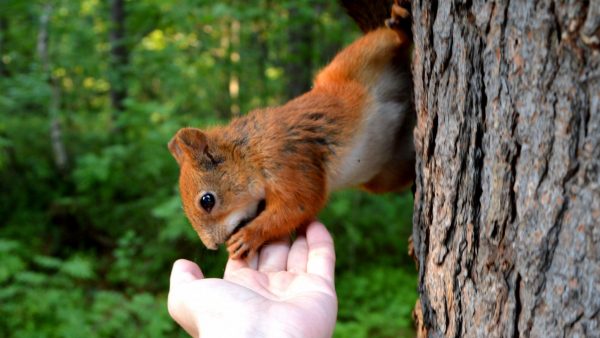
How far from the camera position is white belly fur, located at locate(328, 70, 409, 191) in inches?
92.4

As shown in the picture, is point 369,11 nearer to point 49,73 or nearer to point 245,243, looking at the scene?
point 245,243

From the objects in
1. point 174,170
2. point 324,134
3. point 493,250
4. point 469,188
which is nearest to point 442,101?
point 469,188

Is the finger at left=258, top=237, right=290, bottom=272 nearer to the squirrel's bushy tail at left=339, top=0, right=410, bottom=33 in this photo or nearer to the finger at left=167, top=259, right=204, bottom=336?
the finger at left=167, top=259, right=204, bottom=336

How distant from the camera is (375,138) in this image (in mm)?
2395

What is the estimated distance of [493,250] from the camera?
134cm

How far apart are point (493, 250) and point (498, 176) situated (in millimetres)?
193

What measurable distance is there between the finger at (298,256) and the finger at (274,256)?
0.14 feet

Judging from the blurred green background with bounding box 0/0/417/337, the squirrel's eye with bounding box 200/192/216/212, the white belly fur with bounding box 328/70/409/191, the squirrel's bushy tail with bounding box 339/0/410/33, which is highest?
the squirrel's bushy tail with bounding box 339/0/410/33

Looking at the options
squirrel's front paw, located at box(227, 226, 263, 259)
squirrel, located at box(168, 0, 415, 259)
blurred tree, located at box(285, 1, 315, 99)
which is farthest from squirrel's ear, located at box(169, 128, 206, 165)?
blurred tree, located at box(285, 1, 315, 99)

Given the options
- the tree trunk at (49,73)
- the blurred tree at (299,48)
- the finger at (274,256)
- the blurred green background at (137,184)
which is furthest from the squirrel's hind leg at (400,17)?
the tree trunk at (49,73)

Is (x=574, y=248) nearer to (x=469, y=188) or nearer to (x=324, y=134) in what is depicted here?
(x=469, y=188)

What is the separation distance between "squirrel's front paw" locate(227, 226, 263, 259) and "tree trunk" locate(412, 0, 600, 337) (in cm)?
82

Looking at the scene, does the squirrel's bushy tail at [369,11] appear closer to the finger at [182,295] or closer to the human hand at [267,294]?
the human hand at [267,294]

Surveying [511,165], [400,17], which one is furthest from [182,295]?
[400,17]
